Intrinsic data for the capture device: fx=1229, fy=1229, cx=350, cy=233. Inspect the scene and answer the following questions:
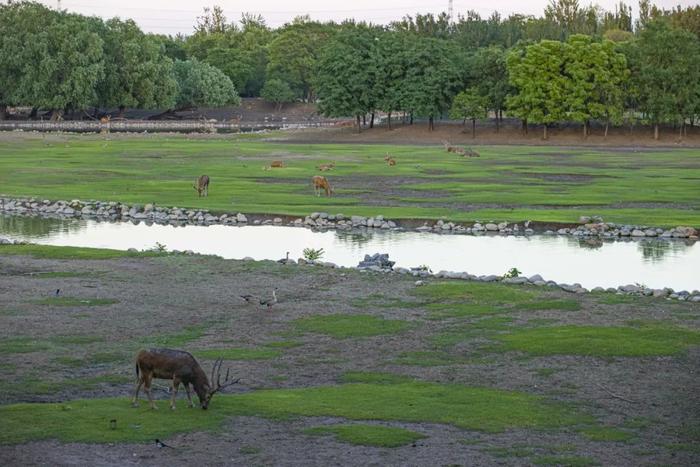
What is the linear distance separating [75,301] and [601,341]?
11.1m

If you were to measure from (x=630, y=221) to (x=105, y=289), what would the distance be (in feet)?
76.2

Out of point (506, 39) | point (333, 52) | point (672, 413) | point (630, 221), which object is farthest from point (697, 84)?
point (672, 413)

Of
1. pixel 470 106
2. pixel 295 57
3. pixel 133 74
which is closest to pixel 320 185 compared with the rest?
pixel 470 106

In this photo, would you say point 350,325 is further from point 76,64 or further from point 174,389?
point 76,64

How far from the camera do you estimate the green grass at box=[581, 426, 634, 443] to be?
16.2 meters

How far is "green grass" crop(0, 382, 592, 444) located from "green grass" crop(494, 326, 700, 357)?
3263mm

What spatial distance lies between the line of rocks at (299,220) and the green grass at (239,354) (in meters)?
22.4

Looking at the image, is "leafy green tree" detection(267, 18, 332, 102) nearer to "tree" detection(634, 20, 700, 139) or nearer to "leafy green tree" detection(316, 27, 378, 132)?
"leafy green tree" detection(316, 27, 378, 132)

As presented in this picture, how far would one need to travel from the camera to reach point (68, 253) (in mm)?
33938

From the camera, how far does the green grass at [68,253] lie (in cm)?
3344

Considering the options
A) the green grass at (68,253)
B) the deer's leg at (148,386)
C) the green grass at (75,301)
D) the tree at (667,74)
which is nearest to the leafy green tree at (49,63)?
the tree at (667,74)

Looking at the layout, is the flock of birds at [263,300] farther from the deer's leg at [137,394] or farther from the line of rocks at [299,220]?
the line of rocks at [299,220]

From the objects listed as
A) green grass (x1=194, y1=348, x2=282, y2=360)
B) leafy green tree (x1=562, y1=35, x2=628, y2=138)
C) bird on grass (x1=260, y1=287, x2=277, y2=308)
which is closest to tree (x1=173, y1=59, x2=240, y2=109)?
leafy green tree (x1=562, y1=35, x2=628, y2=138)

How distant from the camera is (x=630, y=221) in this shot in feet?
147
